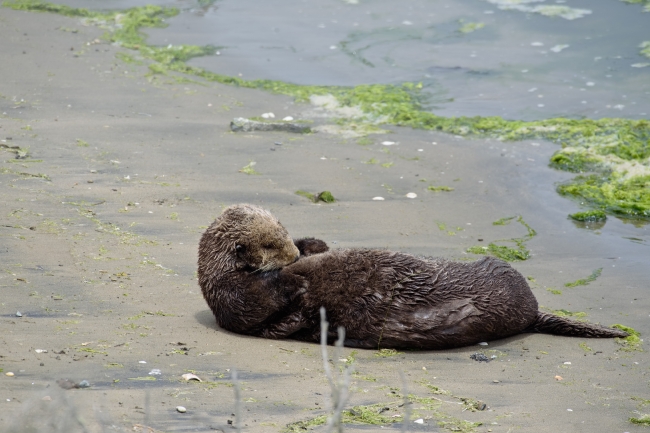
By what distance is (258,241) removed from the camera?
604cm

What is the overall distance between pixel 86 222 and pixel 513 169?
18.5 feet

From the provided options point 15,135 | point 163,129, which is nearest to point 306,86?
point 163,129

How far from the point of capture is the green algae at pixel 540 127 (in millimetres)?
10008

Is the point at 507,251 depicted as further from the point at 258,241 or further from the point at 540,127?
the point at 540,127

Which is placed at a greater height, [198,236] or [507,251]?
[198,236]

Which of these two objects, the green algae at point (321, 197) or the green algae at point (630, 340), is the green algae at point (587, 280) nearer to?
the green algae at point (630, 340)

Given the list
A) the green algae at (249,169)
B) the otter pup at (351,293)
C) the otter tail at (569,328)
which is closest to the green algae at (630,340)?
the otter tail at (569,328)

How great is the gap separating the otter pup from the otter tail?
0.68ft

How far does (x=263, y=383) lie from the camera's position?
5047 millimetres

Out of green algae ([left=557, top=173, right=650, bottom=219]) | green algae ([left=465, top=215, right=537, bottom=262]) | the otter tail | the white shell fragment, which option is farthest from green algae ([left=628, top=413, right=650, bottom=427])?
green algae ([left=557, top=173, right=650, bottom=219])

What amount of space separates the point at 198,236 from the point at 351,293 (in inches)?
95.6

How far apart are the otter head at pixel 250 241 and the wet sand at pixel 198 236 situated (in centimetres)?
56

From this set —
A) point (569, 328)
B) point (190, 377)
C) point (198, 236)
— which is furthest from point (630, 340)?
point (198, 236)

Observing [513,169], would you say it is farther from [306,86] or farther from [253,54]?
[253,54]
